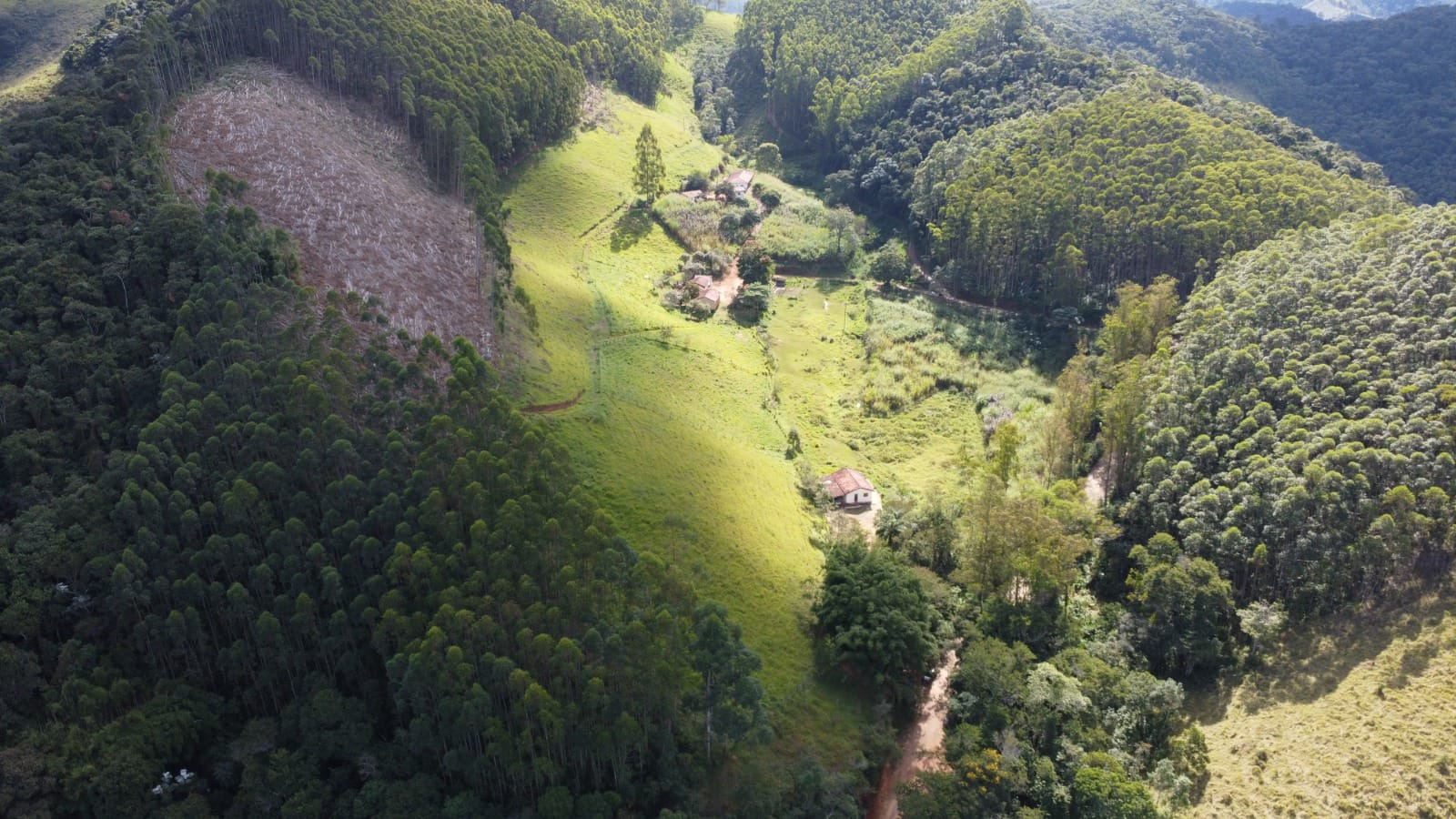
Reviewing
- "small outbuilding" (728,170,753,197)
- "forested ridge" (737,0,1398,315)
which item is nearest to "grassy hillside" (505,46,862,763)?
"small outbuilding" (728,170,753,197)

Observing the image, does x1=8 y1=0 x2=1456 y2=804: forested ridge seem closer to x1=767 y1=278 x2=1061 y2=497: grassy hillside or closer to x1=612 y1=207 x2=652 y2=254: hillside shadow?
x1=767 y1=278 x2=1061 y2=497: grassy hillside

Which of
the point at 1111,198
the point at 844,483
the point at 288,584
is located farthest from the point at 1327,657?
the point at 1111,198

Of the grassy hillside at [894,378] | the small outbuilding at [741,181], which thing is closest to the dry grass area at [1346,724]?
the grassy hillside at [894,378]

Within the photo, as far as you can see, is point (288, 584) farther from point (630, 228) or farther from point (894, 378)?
point (630, 228)

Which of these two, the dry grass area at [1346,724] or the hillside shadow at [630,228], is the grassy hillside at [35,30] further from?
the dry grass area at [1346,724]

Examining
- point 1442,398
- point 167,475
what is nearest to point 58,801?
point 167,475

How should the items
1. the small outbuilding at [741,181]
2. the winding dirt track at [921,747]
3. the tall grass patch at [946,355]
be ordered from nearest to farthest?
the winding dirt track at [921,747] < the tall grass patch at [946,355] < the small outbuilding at [741,181]

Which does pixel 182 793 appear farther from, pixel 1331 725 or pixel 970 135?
pixel 970 135

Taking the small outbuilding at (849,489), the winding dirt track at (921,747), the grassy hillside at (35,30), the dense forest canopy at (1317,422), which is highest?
the dense forest canopy at (1317,422)
